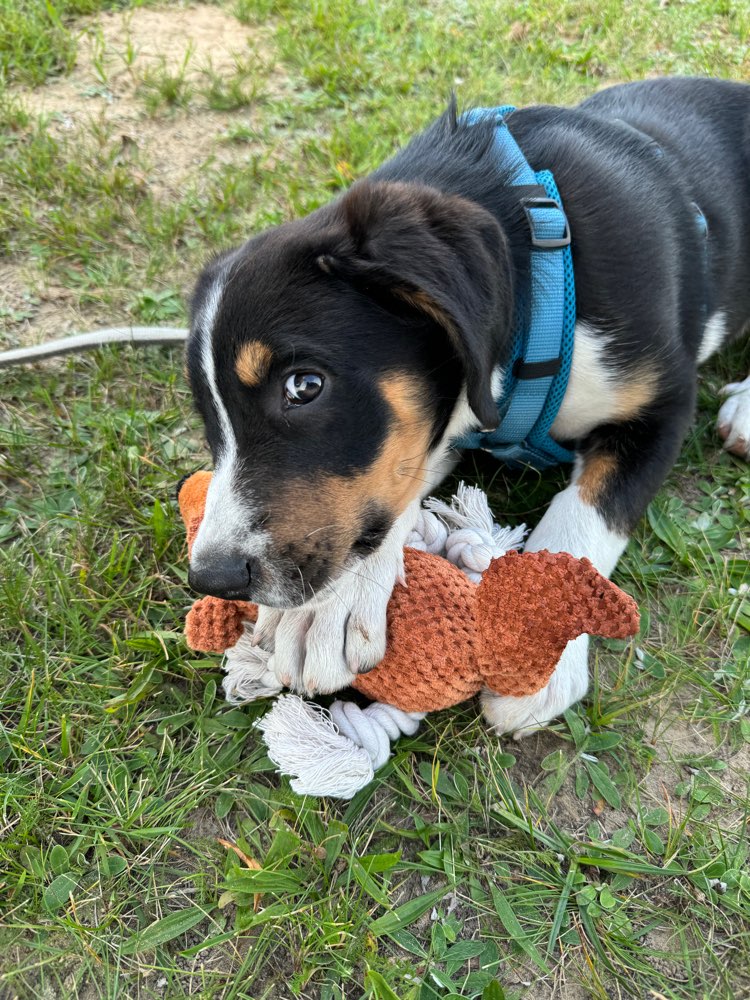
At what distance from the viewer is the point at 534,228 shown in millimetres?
2400

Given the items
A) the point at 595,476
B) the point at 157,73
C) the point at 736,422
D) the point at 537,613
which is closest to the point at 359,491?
the point at 537,613

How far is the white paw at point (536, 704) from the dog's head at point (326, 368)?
58 cm

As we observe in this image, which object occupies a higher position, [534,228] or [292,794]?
[534,228]

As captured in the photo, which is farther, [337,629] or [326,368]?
→ [337,629]

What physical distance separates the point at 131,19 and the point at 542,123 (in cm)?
434

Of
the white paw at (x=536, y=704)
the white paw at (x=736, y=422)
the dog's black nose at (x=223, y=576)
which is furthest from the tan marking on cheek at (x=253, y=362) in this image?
the white paw at (x=736, y=422)

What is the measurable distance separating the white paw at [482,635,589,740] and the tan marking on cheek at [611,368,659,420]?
0.92 m

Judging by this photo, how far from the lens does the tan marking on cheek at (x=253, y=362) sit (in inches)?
81.0

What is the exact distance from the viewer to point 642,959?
1.94m

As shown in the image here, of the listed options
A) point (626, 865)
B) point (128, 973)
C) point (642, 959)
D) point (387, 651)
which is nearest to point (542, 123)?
point (387, 651)

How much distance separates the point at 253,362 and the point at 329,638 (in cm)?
77

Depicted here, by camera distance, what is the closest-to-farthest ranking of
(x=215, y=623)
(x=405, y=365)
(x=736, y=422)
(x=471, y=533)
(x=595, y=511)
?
(x=405, y=365)
(x=215, y=623)
(x=471, y=533)
(x=595, y=511)
(x=736, y=422)

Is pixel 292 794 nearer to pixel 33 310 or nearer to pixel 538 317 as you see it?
pixel 538 317

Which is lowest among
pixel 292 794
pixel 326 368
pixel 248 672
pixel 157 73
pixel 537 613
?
pixel 292 794
